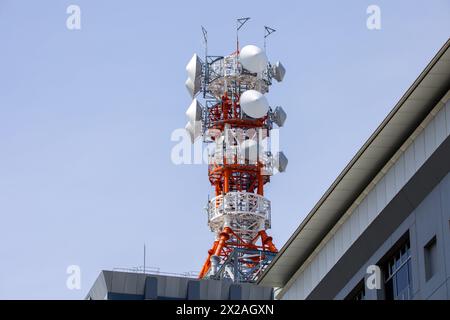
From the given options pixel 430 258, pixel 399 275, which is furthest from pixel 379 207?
pixel 430 258

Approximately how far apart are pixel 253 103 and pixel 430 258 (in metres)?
69.9

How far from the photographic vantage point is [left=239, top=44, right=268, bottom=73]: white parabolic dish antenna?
388 ft

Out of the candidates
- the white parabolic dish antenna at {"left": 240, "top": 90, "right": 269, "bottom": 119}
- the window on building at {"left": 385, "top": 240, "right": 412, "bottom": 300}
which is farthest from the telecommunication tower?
the window on building at {"left": 385, "top": 240, "right": 412, "bottom": 300}

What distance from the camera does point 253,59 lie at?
11850 cm

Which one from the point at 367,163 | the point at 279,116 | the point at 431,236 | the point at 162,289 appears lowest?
the point at 431,236

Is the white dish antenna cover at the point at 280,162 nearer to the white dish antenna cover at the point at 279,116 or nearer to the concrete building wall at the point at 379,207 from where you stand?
the white dish antenna cover at the point at 279,116

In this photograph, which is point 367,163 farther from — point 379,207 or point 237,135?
point 237,135

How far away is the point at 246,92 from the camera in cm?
11869

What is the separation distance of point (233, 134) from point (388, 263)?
68.8 metres

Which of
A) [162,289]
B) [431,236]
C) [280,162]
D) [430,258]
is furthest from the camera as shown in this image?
[280,162]

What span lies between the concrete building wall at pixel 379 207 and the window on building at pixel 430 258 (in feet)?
0.84

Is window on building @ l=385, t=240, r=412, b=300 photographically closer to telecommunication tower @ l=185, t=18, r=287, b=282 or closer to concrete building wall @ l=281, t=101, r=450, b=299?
concrete building wall @ l=281, t=101, r=450, b=299

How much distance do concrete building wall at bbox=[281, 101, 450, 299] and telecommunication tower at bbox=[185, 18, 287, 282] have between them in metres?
57.7
